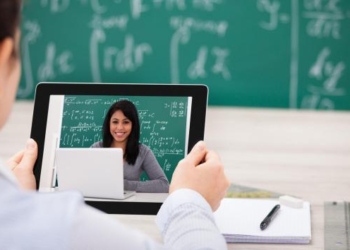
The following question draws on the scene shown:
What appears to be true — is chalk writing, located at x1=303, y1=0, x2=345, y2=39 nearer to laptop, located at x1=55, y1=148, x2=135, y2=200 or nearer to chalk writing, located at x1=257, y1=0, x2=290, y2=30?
chalk writing, located at x1=257, y1=0, x2=290, y2=30

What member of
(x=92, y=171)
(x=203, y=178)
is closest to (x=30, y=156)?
(x=92, y=171)

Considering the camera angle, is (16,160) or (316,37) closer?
(16,160)

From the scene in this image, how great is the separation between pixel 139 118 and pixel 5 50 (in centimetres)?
70

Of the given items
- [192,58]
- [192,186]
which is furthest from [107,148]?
[192,58]

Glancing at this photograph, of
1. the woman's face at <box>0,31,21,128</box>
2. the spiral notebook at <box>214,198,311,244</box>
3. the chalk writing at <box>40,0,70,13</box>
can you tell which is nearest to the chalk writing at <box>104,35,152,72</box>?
the chalk writing at <box>40,0,70,13</box>

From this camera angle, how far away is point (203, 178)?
108 cm

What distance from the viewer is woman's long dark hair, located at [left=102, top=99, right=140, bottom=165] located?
126cm

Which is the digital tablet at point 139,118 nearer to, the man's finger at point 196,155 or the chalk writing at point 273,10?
the man's finger at point 196,155

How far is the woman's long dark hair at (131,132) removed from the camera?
1.26 m

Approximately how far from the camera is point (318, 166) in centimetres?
191

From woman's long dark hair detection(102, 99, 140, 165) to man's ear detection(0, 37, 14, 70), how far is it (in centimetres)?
67

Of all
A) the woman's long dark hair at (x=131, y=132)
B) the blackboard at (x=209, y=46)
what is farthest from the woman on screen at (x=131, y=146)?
the blackboard at (x=209, y=46)

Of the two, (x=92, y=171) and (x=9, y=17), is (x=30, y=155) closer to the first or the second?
(x=92, y=171)

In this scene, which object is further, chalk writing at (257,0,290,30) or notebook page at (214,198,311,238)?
chalk writing at (257,0,290,30)
